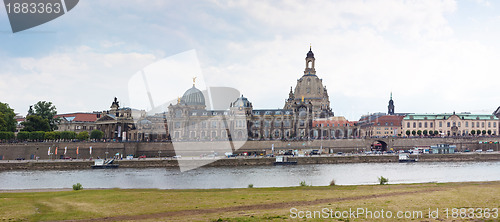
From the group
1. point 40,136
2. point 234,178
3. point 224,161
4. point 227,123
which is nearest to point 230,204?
point 234,178

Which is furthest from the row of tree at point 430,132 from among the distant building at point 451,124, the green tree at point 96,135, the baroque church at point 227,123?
the green tree at point 96,135

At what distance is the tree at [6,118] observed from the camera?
9624 centimetres

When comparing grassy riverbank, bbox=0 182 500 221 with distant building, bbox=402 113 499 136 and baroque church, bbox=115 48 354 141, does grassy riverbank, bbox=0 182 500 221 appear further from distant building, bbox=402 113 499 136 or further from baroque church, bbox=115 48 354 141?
distant building, bbox=402 113 499 136

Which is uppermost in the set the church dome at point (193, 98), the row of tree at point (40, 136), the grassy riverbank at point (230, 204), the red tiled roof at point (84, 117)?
the church dome at point (193, 98)

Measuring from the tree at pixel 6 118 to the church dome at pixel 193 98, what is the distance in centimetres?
4951

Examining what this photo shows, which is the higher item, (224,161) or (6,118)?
(6,118)

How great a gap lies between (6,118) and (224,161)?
55188 mm

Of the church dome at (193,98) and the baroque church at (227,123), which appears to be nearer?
the baroque church at (227,123)

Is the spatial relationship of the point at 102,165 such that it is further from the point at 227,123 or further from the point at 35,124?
the point at 227,123

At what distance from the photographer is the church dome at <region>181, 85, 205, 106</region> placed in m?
137

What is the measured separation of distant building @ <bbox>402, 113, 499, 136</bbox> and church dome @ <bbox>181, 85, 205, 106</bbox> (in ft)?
201

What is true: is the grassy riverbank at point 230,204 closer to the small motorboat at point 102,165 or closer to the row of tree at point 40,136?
the small motorboat at point 102,165

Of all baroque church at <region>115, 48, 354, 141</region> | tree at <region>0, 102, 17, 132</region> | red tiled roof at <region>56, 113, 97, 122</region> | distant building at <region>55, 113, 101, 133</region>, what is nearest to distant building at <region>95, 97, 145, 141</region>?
baroque church at <region>115, 48, 354, 141</region>

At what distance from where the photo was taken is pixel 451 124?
403ft
